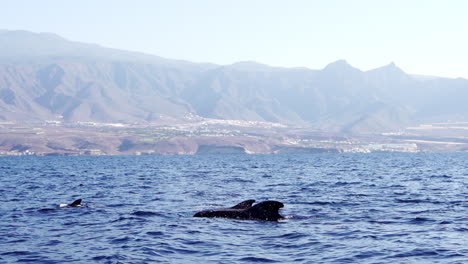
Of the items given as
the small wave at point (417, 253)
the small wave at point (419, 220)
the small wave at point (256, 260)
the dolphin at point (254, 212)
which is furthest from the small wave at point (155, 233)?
the small wave at point (419, 220)

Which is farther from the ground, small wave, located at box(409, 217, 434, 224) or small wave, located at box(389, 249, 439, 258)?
small wave, located at box(389, 249, 439, 258)

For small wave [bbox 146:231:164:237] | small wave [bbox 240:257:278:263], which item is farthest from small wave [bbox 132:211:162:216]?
small wave [bbox 240:257:278:263]

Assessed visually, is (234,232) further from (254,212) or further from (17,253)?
(17,253)

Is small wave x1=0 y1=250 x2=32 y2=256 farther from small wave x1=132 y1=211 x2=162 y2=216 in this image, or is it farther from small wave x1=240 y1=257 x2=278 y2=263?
small wave x1=132 y1=211 x2=162 y2=216

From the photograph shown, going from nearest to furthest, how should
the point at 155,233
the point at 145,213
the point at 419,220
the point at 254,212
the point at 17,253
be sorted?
the point at 17,253
the point at 155,233
the point at 419,220
the point at 254,212
the point at 145,213

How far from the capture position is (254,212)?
3212 centimetres

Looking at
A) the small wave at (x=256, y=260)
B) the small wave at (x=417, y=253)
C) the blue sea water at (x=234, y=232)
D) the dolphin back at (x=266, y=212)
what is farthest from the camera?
the dolphin back at (x=266, y=212)

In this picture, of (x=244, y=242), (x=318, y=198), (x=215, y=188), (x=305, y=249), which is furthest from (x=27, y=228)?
(x=215, y=188)

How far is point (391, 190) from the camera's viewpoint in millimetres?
52938

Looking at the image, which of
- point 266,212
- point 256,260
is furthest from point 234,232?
point 256,260

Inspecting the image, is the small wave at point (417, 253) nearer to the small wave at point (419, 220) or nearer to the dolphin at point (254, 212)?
the small wave at point (419, 220)

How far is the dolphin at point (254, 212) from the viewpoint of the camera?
31.6 m

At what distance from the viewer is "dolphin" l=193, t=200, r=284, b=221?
31622mm

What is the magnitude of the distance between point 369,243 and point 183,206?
17968mm
